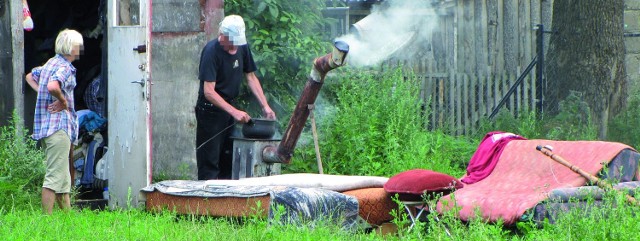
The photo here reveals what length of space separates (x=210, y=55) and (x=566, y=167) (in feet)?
11.8

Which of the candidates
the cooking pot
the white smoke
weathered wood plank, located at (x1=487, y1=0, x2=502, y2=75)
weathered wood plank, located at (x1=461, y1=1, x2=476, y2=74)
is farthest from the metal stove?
weathered wood plank, located at (x1=487, y1=0, x2=502, y2=75)

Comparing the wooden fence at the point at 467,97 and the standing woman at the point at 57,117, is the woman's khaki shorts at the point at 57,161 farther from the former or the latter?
the wooden fence at the point at 467,97

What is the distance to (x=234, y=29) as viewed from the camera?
10359 millimetres

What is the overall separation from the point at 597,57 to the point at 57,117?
23.5 ft

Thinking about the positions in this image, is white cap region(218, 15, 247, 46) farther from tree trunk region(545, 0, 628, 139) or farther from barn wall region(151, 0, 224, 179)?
tree trunk region(545, 0, 628, 139)

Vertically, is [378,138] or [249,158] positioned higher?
[378,138]

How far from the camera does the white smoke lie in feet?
47.1

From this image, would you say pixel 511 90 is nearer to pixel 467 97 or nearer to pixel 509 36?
pixel 467 97

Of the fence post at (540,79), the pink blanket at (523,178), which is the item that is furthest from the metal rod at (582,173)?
the fence post at (540,79)

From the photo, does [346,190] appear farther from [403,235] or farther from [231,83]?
[231,83]

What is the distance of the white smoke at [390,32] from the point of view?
1434 cm

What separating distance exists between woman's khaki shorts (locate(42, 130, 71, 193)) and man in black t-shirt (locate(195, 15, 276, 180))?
1.58m

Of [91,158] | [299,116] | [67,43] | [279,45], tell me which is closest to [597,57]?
[279,45]

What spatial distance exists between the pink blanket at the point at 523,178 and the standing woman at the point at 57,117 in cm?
325
